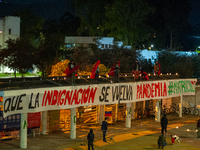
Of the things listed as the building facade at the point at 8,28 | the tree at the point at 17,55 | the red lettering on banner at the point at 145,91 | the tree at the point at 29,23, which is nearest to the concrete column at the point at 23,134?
the red lettering on banner at the point at 145,91

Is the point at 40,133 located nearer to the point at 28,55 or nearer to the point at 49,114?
the point at 49,114

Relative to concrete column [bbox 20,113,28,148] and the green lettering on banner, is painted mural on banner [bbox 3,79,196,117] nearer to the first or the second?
the green lettering on banner

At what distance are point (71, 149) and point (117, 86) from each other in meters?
5.96

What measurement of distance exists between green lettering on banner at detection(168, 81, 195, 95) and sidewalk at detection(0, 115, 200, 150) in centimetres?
307

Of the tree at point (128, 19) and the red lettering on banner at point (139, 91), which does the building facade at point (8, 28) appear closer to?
the tree at point (128, 19)

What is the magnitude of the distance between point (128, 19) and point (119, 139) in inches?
1852

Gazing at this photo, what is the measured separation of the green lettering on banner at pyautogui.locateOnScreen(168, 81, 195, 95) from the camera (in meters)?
24.4

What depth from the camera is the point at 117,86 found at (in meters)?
19.8

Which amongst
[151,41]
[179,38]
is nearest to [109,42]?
[151,41]

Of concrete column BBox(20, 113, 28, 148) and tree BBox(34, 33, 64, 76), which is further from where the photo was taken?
tree BBox(34, 33, 64, 76)

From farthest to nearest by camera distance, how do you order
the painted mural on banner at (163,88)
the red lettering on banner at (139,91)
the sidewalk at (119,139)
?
the painted mural on banner at (163,88) < the red lettering on banner at (139,91) < the sidewalk at (119,139)

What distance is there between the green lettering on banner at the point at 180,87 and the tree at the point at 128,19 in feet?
120

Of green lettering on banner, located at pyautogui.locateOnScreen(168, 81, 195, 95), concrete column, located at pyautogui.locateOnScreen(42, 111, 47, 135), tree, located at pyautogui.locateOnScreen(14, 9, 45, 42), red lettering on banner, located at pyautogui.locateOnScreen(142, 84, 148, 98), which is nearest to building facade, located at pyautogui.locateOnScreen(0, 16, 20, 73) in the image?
tree, located at pyautogui.locateOnScreen(14, 9, 45, 42)

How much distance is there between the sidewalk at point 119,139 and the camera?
16.5 metres
